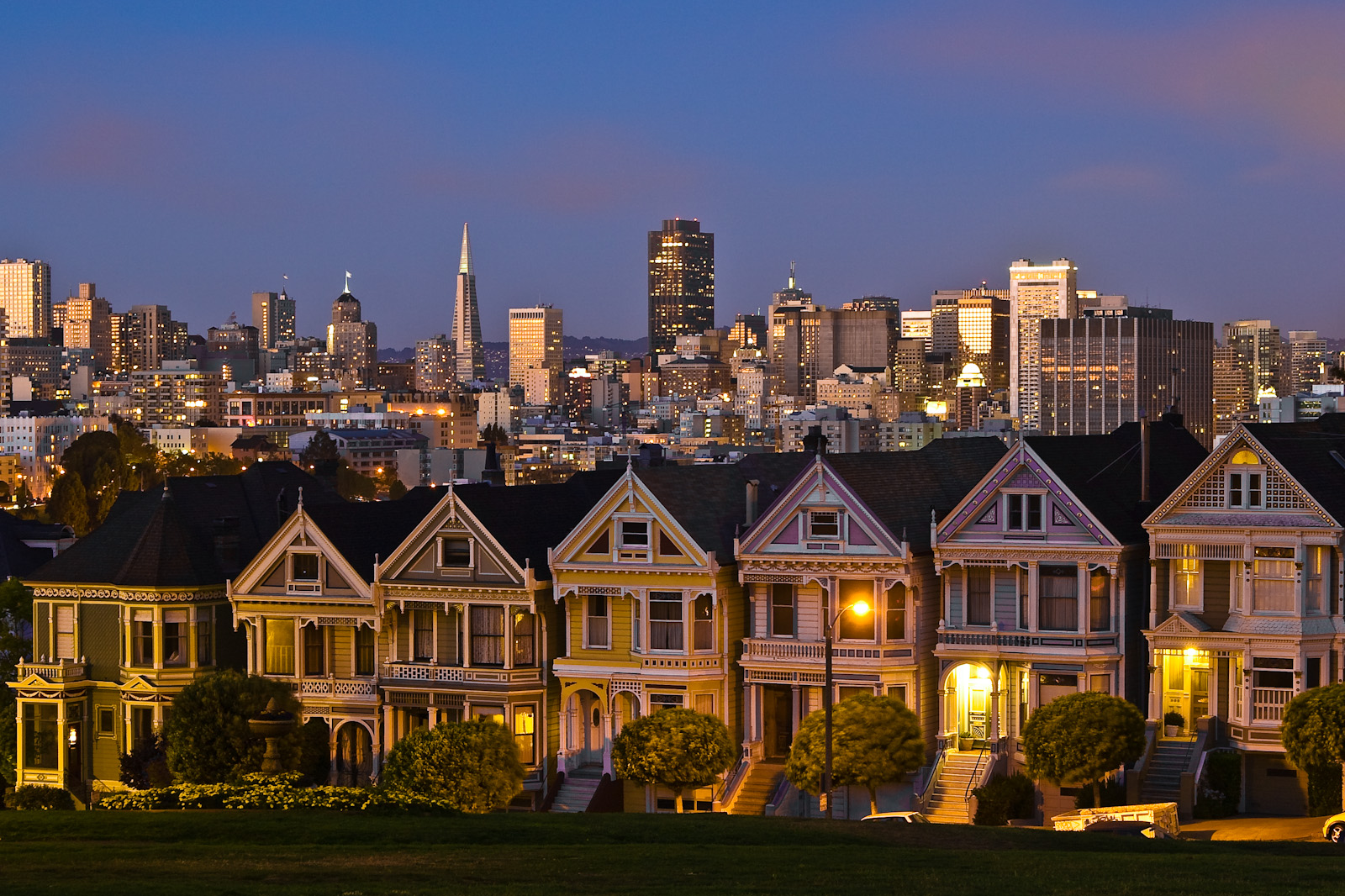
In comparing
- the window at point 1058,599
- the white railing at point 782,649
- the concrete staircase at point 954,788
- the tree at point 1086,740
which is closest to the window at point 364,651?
the white railing at point 782,649

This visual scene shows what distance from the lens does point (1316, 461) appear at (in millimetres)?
47500

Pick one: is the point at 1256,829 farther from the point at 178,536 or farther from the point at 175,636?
the point at 178,536

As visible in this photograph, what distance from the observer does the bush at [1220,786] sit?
46500 millimetres

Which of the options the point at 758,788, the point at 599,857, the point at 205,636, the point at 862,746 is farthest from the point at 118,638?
the point at 599,857

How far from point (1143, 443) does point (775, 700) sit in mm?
9598

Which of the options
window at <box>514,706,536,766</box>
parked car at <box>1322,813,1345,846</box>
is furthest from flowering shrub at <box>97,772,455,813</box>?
parked car at <box>1322,813,1345,846</box>

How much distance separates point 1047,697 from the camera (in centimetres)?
4922

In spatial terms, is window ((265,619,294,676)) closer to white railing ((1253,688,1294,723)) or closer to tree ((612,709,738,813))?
tree ((612,709,738,813))

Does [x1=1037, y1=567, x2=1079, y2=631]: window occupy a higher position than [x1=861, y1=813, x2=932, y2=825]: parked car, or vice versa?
[x1=1037, y1=567, x2=1079, y2=631]: window

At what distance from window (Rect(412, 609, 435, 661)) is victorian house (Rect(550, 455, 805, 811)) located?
3.20 m

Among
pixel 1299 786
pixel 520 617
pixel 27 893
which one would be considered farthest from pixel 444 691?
pixel 27 893

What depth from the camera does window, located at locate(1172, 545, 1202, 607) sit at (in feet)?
157

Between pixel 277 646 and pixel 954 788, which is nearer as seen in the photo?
pixel 954 788

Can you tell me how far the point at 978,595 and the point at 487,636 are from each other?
11.2m
